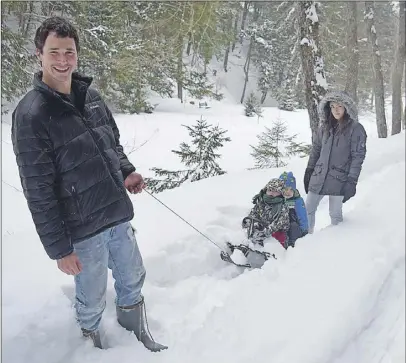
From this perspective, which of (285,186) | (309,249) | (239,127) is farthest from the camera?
(239,127)

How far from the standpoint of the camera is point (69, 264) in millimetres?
2332

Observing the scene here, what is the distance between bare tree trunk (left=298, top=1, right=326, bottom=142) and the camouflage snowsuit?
2.70 m

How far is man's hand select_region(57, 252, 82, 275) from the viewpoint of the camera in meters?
2.32

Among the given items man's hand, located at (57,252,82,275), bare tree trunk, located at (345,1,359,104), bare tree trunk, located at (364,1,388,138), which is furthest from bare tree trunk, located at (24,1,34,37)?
bare tree trunk, located at (364,1,388,138)

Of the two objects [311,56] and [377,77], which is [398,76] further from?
[311,56]

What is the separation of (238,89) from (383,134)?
2566 cm

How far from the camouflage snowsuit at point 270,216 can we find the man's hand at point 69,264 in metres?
2.45

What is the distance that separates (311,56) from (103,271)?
5.60 meters

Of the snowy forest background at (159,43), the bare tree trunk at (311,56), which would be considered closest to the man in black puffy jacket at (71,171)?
the snowy forest background at (159,43)

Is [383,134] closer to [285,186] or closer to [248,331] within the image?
[285,186]

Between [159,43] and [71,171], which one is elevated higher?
[159,43]

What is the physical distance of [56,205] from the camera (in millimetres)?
2295

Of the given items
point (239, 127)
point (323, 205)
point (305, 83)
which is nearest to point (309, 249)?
point (323, 205)

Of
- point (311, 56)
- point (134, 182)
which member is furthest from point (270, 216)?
point (311, 56)
